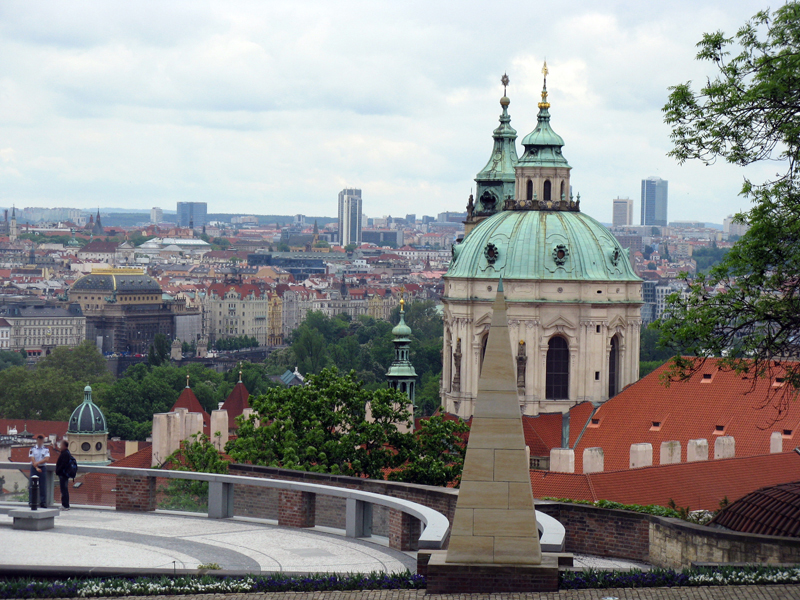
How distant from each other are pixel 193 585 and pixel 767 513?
10.3m

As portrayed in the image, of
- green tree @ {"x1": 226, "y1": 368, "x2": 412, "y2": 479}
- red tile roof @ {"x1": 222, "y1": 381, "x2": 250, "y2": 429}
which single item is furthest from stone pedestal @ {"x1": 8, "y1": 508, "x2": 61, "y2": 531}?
red tile roof @ {"x1": 222, "y1": 381, "x2": 250, "y2": 429}

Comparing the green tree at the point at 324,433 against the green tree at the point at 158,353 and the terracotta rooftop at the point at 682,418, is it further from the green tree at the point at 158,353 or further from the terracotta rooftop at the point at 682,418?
the green tree at the point at 158,353

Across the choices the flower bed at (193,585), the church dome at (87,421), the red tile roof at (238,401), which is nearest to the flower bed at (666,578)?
the flower bed at (193,585)

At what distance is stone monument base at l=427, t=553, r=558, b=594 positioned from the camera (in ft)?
74.7

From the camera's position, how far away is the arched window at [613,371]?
71.7m

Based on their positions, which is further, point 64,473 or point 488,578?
point 64,473

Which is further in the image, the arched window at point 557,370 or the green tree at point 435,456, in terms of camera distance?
the arched window at point 557,370

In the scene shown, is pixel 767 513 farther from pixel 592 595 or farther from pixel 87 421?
pixel 87 421

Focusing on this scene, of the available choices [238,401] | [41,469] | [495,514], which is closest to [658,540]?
[495,514]

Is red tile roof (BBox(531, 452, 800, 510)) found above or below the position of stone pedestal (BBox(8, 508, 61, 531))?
below

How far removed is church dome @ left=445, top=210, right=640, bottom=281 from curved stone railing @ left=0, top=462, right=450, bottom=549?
4179 centimetres

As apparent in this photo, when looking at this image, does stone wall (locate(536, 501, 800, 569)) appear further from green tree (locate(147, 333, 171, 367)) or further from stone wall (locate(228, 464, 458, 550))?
green tree (locate(147, 333, 171, 367))

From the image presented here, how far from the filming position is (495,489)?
23312 millimetres

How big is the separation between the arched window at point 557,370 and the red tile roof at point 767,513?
41848mm
